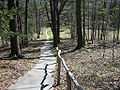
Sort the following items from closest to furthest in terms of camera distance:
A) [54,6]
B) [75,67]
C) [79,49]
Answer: [75,67]
[79,49]
[54,6]

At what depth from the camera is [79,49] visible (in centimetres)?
2927

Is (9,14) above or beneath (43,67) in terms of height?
above

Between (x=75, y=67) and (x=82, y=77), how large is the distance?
145 inches

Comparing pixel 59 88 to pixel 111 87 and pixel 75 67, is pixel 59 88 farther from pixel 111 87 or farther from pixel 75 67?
pixel 75 67

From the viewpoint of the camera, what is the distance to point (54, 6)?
122ft

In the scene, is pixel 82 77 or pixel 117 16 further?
pixel 117 16

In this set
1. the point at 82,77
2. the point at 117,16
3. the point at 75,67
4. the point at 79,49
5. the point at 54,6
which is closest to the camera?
the point at 82,77

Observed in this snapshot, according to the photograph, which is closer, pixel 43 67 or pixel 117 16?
pixel 43 67

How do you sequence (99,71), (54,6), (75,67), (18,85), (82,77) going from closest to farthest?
(18,85) < (82,77) < (99,71) < (75,67) < (54,6)

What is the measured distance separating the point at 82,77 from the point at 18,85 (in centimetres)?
297

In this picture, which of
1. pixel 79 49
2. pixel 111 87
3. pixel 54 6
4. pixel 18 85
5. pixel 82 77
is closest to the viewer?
pixel 111 87

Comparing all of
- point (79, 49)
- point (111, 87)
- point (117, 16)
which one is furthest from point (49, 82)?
point (117, 16)

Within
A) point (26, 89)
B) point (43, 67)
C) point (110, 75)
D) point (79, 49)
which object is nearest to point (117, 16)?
point (79, 49)

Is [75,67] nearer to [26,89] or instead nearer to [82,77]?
[82,77]
